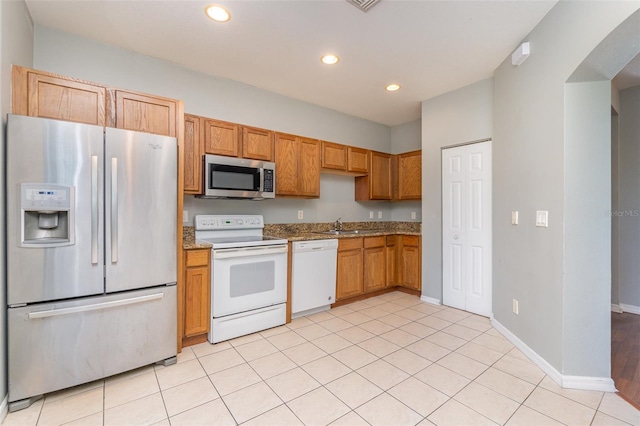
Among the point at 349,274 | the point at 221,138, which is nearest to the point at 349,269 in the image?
the point at 349,274

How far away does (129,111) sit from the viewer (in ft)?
7.21

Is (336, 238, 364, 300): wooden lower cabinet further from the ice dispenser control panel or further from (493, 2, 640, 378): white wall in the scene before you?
the ice dispenser control panel

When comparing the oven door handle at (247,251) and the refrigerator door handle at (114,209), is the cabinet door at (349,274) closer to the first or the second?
the oven door handle at (247,251)

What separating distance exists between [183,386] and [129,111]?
80.4 inches

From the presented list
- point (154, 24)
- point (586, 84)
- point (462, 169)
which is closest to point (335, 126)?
point (462, 169)

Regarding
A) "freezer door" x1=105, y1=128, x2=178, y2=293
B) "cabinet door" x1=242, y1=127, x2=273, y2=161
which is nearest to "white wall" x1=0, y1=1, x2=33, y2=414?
"freezer door" x1=105, y1=128, x2=178, y2=293

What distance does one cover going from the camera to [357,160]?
13.6 ft

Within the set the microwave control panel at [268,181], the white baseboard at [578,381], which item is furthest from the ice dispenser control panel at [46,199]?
the white baseboard at [578,381]

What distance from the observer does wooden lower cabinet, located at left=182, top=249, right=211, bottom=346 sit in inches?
96.7

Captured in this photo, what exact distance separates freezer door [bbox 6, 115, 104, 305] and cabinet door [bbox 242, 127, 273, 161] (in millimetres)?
1393

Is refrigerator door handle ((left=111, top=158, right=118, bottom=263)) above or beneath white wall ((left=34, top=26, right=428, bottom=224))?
beneath

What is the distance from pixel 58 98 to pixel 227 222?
1.69 metres

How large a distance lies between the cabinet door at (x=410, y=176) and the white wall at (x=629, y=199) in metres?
2.28

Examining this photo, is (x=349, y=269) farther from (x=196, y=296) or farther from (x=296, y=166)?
(x=196, y=296)
